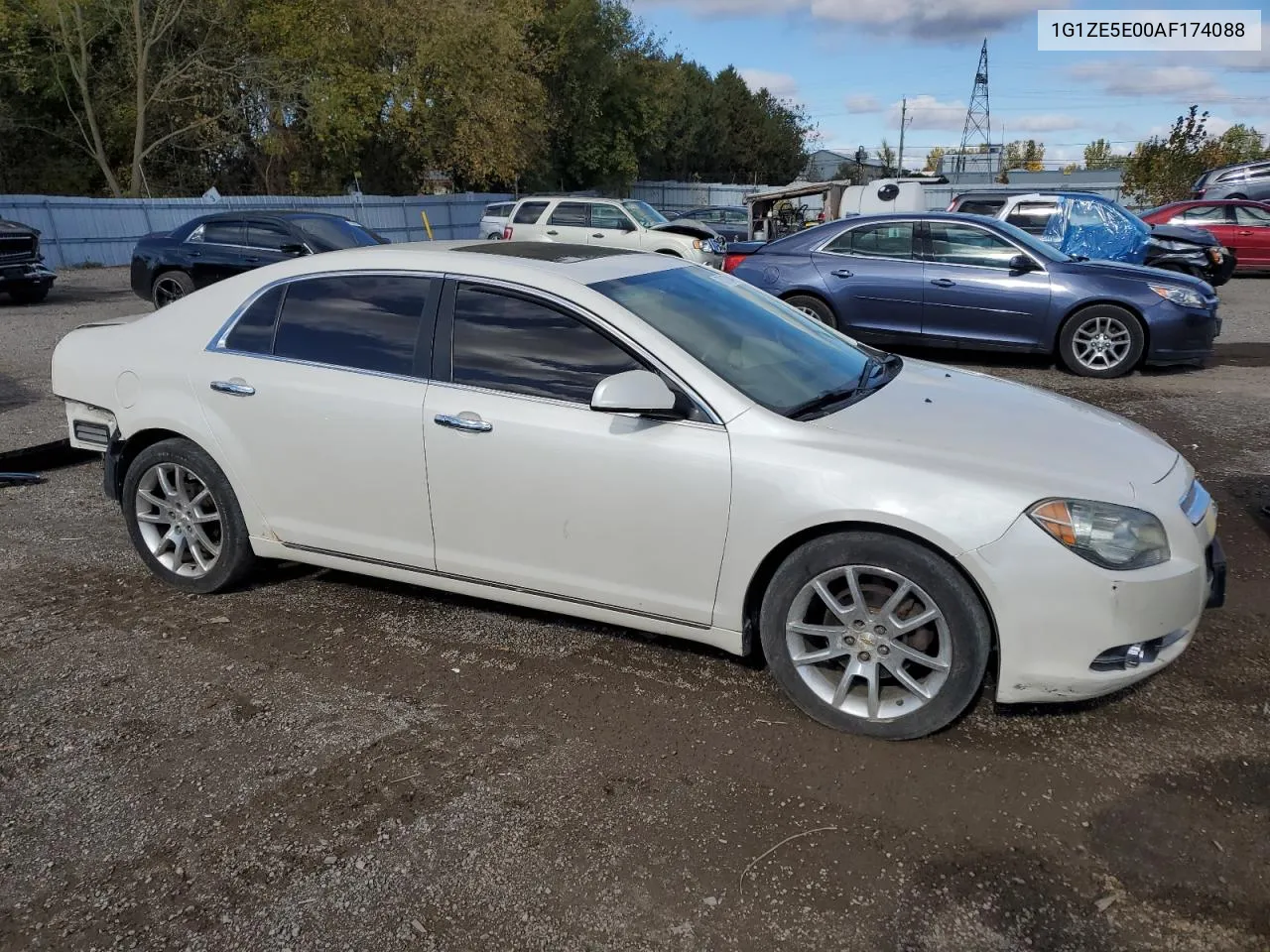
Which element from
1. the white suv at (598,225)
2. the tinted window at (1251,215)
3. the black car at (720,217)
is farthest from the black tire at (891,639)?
the black car at (720,217)

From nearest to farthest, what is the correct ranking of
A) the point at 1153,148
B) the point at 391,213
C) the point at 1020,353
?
the point at 1020,353, the point at 391,213, the point at 1153,148

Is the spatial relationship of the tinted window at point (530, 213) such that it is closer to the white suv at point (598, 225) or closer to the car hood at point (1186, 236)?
the white suv at point (598, 225)

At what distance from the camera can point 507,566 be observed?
3.81 metres

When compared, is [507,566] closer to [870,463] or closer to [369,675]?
[369,675]

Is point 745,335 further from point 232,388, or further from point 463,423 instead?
point 232,388

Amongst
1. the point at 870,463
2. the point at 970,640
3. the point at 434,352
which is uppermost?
the point at 434,352

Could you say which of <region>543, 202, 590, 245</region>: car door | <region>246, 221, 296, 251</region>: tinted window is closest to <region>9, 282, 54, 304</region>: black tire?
<region>246, 221, 296, 251</region>: tinted window

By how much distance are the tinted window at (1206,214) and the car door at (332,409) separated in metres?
19.5

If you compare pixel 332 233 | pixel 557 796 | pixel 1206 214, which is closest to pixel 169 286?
pixel 332 233

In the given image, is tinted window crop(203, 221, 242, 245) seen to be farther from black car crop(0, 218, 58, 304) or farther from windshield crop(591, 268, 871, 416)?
windshield crop(591, 268, 871, 416)

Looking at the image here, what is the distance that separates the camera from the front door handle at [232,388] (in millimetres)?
4188

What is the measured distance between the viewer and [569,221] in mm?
19547

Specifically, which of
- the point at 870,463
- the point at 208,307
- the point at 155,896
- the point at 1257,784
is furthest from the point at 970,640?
the point at 208,307

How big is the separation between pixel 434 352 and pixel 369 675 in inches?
49.8
